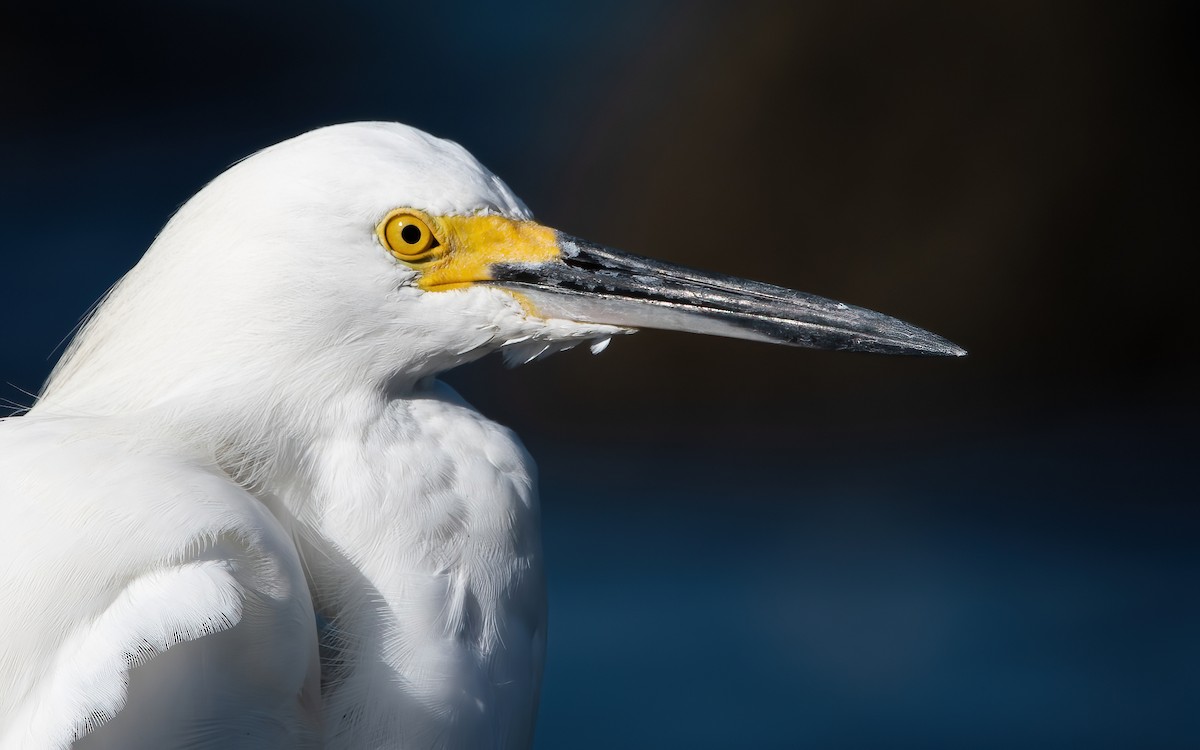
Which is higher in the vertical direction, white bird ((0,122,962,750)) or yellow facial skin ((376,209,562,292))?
yellow facial skin ((376,209,562,292))

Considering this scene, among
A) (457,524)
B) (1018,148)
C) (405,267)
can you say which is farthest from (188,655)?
(1018,148)

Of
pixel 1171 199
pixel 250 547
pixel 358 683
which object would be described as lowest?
pixel 358 683

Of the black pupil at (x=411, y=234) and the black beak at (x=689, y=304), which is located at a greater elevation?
the black pupil at (x=411, y=234)

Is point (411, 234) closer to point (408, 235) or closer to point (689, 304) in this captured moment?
A: point (408, 235)

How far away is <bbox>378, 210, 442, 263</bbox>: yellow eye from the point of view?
98cm

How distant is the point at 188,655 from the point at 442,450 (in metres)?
0.26

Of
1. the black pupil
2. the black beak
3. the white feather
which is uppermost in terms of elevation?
the black pupil

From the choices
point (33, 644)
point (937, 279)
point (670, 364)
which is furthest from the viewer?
point (670, 364)

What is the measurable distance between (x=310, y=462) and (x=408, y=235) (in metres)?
0.20

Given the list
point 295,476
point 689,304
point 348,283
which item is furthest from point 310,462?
point 689,304

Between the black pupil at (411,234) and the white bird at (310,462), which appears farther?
the black pupil at (411,234)

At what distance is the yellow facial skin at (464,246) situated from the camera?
3.22 ft

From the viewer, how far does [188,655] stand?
88cm

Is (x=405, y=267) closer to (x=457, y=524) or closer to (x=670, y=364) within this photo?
(x=457, y=524)
